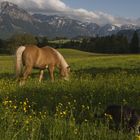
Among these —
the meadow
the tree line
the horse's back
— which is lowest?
the tree line

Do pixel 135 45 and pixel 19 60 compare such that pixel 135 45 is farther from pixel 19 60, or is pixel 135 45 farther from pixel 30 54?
pixel 19 60

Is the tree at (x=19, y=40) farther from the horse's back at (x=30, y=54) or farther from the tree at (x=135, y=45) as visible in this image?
the horse's back at (x=30, y=54)

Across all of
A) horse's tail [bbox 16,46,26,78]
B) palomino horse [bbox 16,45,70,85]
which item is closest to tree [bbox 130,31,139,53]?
palomino horse [bbox 16,45,70,85]

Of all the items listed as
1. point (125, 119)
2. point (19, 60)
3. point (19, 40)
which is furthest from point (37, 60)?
point (19, 40)

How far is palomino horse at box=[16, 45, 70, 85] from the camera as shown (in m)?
20.9

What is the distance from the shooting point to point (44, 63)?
2280 centimetres

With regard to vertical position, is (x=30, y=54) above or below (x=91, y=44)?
above

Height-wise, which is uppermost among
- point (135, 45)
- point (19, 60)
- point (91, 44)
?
point (19, 60)

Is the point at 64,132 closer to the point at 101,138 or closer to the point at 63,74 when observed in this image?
the point at 101,138

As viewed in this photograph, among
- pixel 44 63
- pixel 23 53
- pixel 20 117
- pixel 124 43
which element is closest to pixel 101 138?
pixel 20 117

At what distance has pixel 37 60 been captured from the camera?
22344 mm

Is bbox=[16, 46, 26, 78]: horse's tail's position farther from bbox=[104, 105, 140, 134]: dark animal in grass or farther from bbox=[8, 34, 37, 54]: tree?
bbox=[8, 34, 37, 54]: tree

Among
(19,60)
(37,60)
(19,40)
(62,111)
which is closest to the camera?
(62,111)

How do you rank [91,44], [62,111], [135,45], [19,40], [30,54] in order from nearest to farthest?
[62,111]
[30,54]
[135,45]
[91,44]
[19,40]
